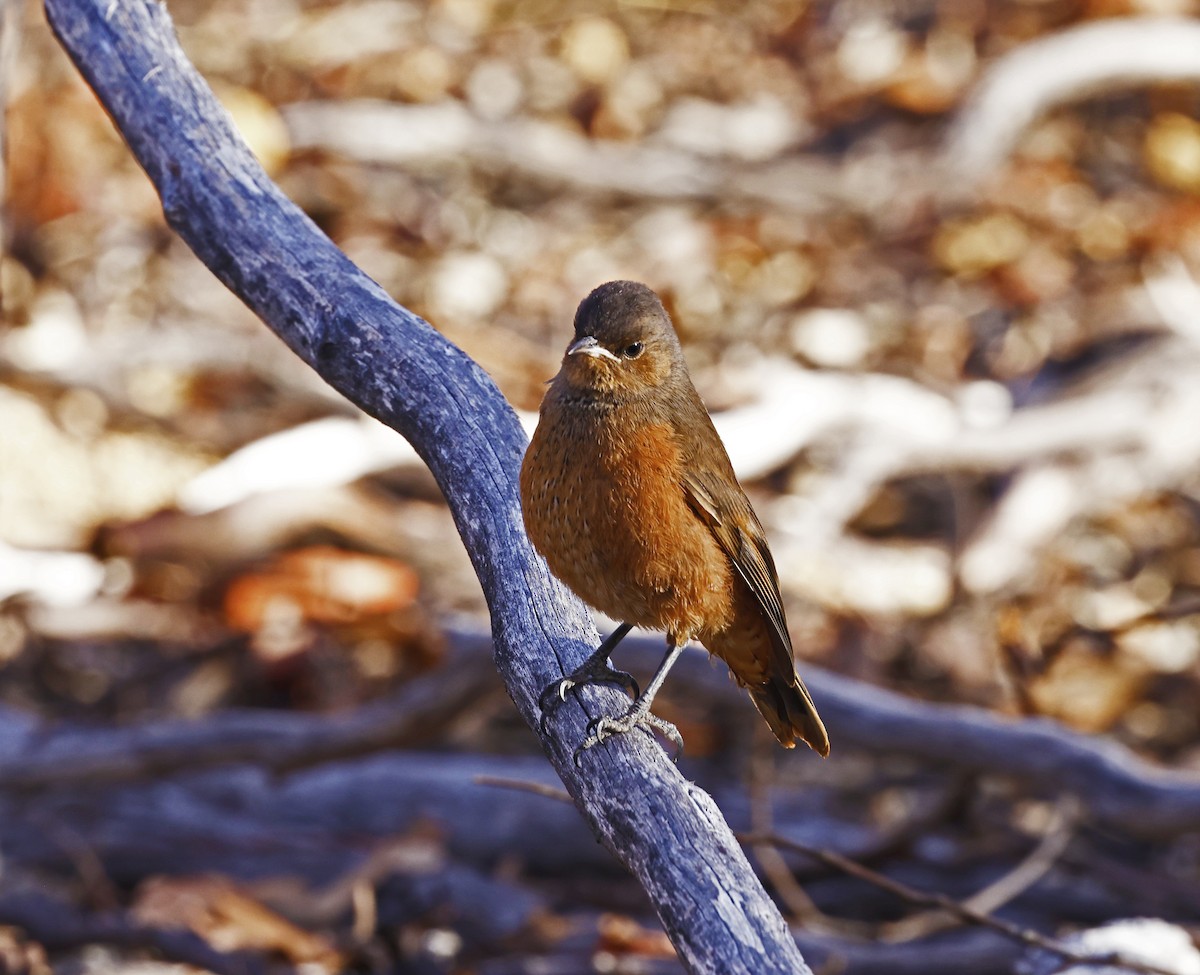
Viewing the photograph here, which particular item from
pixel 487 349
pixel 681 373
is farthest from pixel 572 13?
pixel 681 373

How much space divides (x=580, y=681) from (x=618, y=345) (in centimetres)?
78

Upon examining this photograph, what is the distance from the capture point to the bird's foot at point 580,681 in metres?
2.36

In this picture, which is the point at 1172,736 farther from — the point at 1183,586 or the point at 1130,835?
the point at 1130,835

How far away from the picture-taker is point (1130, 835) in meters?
4.07

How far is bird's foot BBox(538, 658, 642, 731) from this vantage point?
2359 mm

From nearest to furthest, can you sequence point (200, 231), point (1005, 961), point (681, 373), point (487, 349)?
point (200, 231)
point (681, 373)
point (1005, 961)
point (487, 349)

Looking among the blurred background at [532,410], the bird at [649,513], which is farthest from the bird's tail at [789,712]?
the blurred background at [532,410]

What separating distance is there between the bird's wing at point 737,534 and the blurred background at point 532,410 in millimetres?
→ 1319

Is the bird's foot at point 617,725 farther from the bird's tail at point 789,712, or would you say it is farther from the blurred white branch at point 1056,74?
the blurred white branch at point 1056,74

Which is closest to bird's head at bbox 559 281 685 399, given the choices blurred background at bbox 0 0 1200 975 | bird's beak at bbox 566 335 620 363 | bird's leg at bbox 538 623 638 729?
bird's beak at bbox 566 335 620 363

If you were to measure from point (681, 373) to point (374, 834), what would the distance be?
2.11 m

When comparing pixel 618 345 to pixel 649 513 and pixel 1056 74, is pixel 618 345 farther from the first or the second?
pixel 1056 74

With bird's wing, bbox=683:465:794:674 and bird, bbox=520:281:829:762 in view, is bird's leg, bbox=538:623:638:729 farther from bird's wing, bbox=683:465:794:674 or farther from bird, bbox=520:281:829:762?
bird's wing, bbox=683:465:794:674

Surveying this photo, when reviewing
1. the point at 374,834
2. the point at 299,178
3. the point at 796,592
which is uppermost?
the point at 299,178
